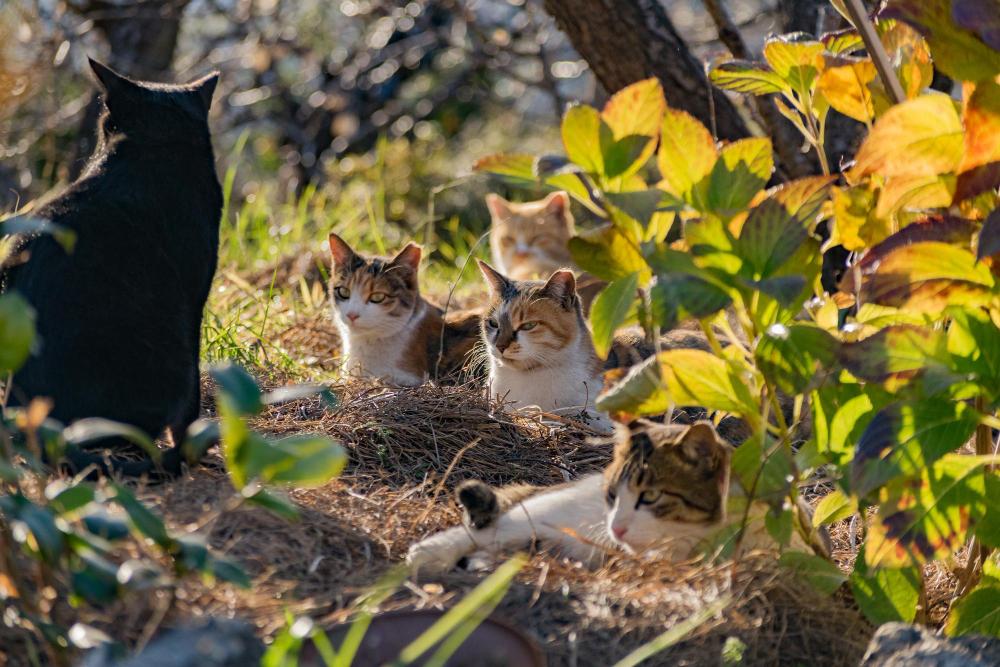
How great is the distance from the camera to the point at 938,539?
1853mm

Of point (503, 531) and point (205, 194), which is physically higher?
point (205, 194)

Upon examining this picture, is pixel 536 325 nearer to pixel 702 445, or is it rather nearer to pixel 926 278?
pixel 702 445

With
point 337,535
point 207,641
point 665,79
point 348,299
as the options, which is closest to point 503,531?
point 337,535

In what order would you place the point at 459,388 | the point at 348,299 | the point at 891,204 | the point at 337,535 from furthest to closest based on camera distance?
the point at 348,299, the point at 459,388, the point at 337,535, the point at 891,204

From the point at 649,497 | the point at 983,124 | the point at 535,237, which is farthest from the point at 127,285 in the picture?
the point at 535,237

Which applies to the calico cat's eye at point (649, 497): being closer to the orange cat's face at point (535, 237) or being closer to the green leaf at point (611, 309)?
the green leaf at point (611, 309)

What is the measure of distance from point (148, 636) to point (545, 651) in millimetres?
633

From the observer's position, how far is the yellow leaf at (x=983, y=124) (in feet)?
5.85

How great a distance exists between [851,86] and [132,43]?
5455mm

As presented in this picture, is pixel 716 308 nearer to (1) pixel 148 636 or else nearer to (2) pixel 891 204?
(2) pixel 891 204

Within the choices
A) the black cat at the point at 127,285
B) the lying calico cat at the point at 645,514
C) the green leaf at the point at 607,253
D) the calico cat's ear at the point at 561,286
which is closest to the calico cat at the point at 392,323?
the calico cat's ear at the point at 561,286

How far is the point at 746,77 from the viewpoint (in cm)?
231

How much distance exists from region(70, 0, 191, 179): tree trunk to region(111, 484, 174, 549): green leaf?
16.4 ft

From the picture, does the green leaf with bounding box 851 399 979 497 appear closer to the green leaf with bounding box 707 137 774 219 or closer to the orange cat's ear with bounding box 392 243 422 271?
the green leaf with bounding box 707 137 774 219
